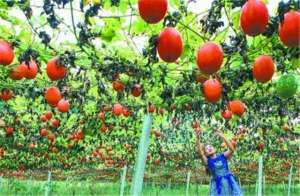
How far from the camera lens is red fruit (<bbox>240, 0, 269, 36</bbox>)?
2.34 metres

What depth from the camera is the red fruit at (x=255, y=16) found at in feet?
7.66

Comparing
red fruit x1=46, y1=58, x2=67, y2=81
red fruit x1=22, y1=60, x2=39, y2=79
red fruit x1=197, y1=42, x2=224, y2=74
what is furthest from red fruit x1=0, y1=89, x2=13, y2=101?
red fruit x1=197, y1=42, x2=224, y2=74

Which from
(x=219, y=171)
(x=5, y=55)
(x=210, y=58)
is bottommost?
(x=210, y=58)

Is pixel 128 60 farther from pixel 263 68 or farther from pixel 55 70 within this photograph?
pixel 263 68

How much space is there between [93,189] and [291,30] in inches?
901

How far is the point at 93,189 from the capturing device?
24.7 m

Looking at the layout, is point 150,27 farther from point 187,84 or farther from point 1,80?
point 1,80

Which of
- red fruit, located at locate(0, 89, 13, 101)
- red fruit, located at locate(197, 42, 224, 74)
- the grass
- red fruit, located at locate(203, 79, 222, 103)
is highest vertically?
the grass

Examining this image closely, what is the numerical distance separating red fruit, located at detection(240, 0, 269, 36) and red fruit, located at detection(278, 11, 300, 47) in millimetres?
92

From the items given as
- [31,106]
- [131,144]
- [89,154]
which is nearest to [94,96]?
[31,106]

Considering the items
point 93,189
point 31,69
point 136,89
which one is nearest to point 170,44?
point 31,69

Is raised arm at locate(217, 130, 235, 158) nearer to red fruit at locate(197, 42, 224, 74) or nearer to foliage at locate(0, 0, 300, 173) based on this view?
foliage at locate(0, 0, 300, 173)

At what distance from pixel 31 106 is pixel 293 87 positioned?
6.53 meters

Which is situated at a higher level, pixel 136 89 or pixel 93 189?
pixel 93 189
